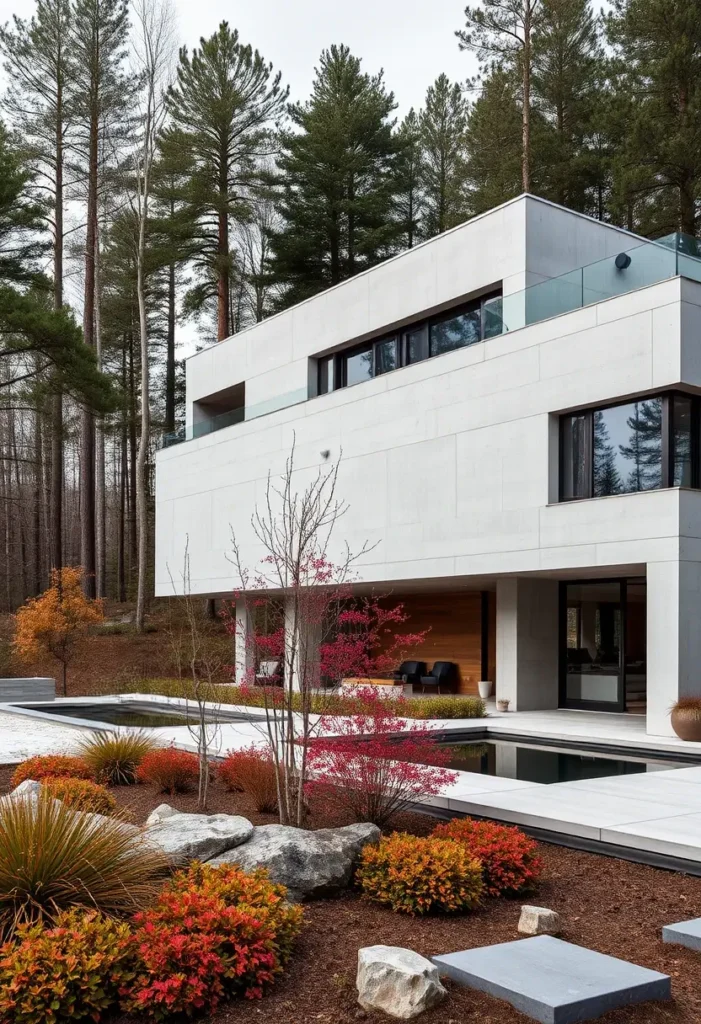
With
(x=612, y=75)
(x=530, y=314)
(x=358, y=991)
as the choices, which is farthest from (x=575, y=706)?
(x=612, y=75)

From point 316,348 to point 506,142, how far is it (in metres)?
10.9

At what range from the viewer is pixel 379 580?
19.7 metres

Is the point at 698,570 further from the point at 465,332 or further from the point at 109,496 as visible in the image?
the point at 109,496

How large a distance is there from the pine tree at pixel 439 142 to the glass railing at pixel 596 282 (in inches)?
699

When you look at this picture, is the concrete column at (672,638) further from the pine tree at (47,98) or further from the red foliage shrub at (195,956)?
the pine tree at (47,98)

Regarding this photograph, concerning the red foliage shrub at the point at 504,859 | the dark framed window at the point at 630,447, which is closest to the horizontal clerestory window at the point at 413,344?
the dark framed window at the point at 630,447

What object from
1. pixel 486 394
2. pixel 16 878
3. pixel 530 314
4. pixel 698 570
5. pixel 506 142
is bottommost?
pixel 16 878

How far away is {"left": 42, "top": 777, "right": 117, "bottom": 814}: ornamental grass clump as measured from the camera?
6.81 m

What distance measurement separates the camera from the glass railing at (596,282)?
14422 mm

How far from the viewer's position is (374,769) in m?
6.81

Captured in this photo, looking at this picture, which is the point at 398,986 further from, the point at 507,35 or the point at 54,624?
the point at 507,35

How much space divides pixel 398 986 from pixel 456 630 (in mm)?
18624

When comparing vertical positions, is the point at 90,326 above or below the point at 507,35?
below

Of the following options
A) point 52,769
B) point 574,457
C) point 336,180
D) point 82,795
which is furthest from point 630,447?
point 336,180
